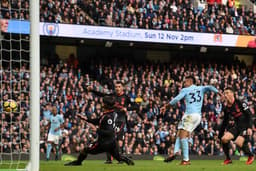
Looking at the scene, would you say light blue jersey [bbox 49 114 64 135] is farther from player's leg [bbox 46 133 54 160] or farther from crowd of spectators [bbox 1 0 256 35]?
crowd of spectators [bbox 1 0 256 35]

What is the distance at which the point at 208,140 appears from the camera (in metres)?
26.9

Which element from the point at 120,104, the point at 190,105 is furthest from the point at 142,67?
the point at 190,105

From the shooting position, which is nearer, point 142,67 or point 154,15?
point 154,15

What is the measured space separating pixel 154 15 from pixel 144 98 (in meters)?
5.23

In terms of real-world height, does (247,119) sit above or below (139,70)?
below

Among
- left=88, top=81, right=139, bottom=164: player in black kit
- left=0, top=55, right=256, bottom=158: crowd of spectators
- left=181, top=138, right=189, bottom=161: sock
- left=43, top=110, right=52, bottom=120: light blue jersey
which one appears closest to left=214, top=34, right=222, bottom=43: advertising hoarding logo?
left=0, top=55, right=256, bottom=158: crowd of spectators

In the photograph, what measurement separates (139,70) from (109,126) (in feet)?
61.9

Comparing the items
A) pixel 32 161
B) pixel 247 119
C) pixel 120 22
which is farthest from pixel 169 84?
pixel 32 161

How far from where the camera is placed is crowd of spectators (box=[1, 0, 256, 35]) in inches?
1172

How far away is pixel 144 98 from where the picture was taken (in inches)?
1141

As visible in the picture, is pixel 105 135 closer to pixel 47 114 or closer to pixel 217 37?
pixel 47 114

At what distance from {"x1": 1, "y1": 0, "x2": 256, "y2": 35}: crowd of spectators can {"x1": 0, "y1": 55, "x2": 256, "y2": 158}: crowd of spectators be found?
2196 mm

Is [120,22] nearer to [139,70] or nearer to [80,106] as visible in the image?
[139,70]

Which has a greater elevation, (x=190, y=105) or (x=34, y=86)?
(x=34, y=86)
